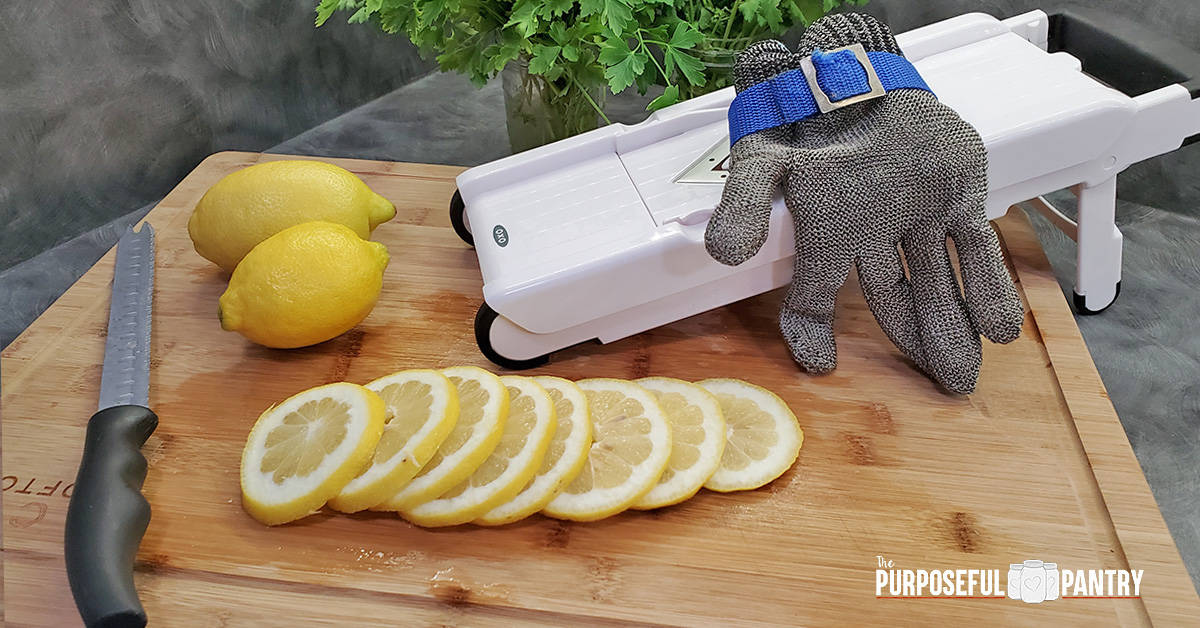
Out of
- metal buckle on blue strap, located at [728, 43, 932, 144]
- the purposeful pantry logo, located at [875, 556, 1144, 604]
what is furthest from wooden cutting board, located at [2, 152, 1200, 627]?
metal buckle on blue strap, located at [728, 43, 932, 144]

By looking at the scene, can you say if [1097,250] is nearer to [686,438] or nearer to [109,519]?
[686,438]

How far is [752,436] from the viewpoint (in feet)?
→ 3.03

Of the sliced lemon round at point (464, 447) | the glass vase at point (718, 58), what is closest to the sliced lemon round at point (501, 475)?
the sliced lemon round at point (464, 447)

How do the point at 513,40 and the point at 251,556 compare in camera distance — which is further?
the point at 513,40

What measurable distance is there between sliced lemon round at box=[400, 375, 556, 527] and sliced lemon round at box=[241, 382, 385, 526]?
76 mm

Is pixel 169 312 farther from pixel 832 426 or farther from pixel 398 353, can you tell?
pixel 832 426

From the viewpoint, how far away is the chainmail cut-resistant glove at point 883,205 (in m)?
0.91

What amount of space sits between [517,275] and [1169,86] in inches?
29.2

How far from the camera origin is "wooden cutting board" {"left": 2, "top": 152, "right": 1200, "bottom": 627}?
814 millimetres

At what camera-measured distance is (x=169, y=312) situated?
1.17 meters

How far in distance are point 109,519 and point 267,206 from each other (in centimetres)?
45

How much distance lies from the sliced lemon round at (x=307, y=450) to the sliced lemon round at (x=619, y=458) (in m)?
0.19

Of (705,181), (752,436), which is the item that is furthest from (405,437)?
(705,181)

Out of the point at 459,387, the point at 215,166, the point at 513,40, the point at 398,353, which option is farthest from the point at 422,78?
the point at 459,387
